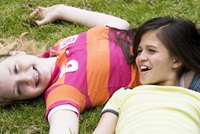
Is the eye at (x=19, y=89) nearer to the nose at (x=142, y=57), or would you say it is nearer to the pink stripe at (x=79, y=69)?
→ the pink stripe at (x=79, y=69)

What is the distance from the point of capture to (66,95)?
2541 mm

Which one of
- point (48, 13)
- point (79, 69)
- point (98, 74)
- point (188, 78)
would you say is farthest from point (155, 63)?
point (48, 13)

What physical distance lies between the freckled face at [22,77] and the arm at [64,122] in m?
0.33

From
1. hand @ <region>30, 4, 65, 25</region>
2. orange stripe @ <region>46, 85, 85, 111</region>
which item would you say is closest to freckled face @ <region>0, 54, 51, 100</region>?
orange stripe @ <region>46, 85, 85, 111</region>

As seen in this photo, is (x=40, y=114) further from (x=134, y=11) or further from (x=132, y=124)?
(x=134, y=11)

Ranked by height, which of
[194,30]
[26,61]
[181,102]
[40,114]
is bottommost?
[40,114]

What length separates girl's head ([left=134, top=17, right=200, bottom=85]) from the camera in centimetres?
243

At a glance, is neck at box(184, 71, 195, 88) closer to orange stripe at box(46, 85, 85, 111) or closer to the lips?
the lips

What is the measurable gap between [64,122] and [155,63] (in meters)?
0.61

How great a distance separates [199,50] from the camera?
2551 mm

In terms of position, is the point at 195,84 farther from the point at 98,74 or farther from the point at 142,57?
the point at 98,74

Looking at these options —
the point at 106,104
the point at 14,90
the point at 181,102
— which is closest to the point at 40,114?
the point at 14,90

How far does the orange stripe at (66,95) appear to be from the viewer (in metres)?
2.54

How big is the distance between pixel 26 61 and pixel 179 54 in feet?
3.23
